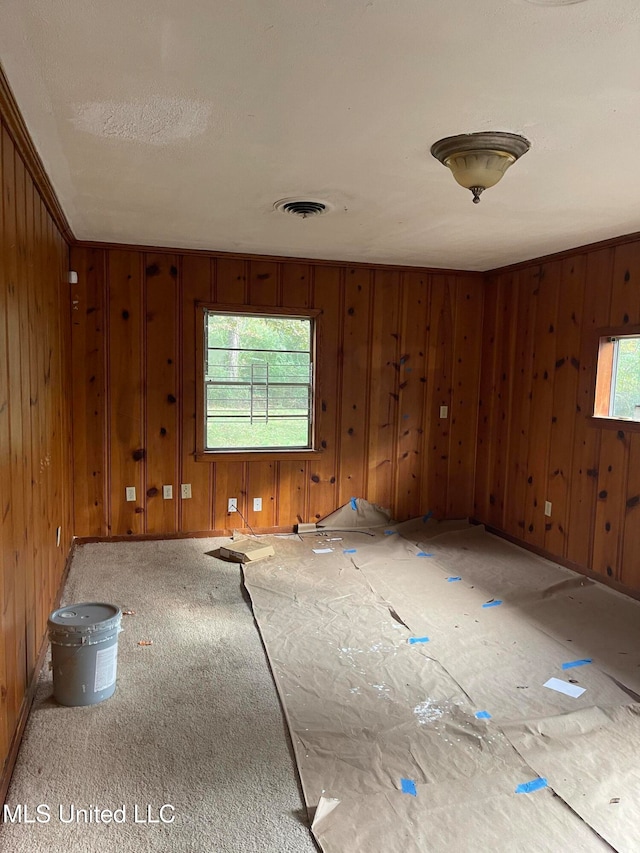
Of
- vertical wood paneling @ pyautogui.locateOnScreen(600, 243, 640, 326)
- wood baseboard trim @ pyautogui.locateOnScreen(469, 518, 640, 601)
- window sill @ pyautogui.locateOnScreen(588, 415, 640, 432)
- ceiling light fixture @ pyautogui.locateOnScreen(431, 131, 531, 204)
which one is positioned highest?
ceiling light fixture @ pyautogui.locateOnScreen(431, 131, 531, 204)

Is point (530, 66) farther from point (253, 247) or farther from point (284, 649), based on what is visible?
point (253, 247)

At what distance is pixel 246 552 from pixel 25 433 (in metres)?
2.13

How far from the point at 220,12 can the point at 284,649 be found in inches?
99.3

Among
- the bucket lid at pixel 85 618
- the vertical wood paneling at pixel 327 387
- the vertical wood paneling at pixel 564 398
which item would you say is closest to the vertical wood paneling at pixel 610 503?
the vertical wood paneling at pixel 564 398

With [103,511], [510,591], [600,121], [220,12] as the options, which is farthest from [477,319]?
[220,12]

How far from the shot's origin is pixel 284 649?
2826mm

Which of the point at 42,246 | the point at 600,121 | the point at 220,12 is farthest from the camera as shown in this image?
the point at 42,246

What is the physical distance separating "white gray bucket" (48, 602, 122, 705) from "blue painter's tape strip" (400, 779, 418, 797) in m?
1.21

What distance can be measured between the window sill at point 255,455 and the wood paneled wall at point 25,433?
128 centimetres

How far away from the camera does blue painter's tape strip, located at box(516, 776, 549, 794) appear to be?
1.90 meters

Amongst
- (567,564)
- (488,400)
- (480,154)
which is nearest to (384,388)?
(488,400)

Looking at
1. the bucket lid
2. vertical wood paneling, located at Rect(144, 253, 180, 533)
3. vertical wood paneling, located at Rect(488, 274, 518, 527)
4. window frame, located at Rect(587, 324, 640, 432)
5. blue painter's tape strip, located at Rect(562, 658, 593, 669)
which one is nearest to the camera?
the bucket lid

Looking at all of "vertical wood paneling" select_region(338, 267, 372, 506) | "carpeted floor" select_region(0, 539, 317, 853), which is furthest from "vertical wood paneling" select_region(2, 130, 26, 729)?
"vertical wood paneling" select_region(338, 267, 372, 506)

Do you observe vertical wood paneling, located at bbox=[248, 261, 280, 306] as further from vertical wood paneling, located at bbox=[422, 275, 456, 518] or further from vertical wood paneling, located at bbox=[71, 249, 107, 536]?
vertical wood paneling, located at bbox=[422, 275, 456, 518]
